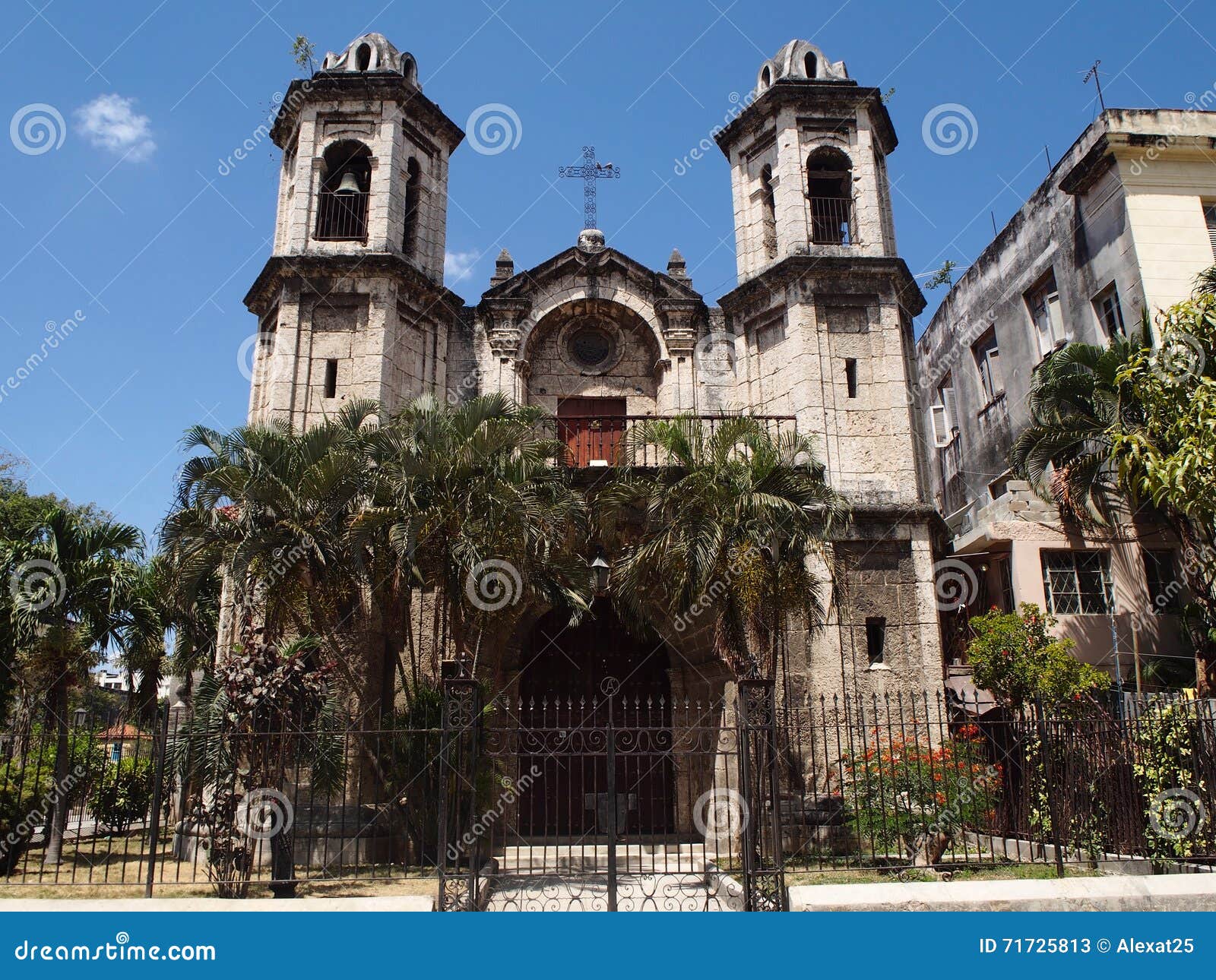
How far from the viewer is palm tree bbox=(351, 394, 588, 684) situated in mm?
12156

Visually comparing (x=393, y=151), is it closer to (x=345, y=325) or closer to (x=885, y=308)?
(x=345, y=325)

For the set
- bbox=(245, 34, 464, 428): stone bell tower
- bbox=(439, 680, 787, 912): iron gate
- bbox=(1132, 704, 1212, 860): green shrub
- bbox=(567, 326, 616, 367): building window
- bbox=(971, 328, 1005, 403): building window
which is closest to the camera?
bbox=(439, 680, 787, 912): iron gate

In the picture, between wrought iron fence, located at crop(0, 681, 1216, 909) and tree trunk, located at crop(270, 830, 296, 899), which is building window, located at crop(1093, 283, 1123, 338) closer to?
wrought iron fence, located at crop(0, 681, 1216, 909)

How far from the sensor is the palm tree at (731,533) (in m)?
12.7

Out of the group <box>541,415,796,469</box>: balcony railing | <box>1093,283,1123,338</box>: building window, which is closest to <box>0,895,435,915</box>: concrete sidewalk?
<box>541,415,796,469</box>: balcony railing

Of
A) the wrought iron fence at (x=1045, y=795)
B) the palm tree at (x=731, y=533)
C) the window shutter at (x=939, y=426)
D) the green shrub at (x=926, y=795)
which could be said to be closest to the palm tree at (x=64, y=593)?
the palm tree at (x=731, y=533)

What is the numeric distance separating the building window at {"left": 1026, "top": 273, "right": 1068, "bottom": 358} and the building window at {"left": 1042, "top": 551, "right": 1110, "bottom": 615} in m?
4.64

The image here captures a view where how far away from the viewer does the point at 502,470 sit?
499 inches

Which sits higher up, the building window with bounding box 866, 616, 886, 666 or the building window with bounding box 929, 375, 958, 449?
the building window with bounding box 929, 375, 958, 449

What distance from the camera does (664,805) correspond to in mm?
14406

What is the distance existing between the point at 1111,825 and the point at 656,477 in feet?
22.9

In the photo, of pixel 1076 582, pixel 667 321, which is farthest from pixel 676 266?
pixel 1076 582

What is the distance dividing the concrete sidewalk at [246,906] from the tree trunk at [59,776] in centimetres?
333

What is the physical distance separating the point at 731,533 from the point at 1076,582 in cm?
904
